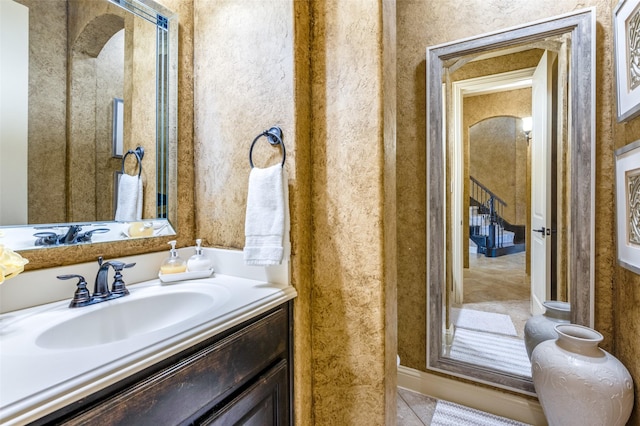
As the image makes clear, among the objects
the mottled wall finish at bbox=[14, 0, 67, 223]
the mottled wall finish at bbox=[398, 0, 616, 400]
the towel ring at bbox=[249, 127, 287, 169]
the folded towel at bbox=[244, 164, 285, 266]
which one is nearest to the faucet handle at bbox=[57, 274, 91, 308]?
the mottled wall finish at bbox=[14, 0, 67, 223]

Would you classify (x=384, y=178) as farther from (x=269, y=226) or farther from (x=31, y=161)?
(x=31, y=161)

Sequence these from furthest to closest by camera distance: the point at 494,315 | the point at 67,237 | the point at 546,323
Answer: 1. the point at 494,315
2. the point at 546,323
3. the point at 67,237

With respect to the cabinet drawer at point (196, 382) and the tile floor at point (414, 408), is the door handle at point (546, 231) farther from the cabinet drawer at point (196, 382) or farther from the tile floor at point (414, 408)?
the cabinet drawer at point (196, 382)

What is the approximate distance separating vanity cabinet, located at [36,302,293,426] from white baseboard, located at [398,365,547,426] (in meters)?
1.06

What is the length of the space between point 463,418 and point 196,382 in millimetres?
1530

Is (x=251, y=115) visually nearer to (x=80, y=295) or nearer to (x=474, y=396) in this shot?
(x=80, y=295)

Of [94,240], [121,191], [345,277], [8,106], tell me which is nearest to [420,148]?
[345,277]

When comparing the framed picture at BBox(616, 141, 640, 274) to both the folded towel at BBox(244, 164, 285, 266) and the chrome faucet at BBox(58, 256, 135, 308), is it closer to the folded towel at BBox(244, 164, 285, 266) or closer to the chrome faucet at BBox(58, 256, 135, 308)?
the folded towel at BBox(244, 164, 285, 266)

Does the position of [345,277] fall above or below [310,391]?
above

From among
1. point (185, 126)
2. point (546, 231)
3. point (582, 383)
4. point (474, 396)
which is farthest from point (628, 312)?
point (185, 126)

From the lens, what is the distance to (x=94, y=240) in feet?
3.41

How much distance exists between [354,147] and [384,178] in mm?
160

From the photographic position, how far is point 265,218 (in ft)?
3.48

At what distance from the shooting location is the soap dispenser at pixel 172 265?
1130 mm
